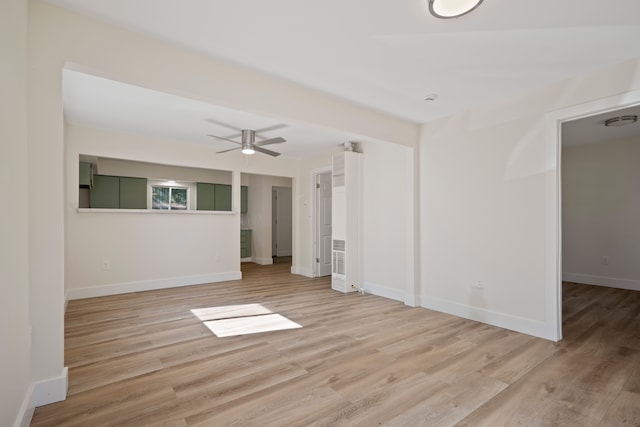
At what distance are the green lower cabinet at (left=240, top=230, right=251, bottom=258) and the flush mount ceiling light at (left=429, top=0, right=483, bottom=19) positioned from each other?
280 inches

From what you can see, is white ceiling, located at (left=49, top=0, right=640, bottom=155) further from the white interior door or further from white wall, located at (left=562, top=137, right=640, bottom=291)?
white wall, located at (left=562, top=137, right=640, bottom=291)

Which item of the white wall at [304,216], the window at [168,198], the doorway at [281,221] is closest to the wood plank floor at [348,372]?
the white wall at [304,216]

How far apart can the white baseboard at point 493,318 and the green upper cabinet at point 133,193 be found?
6.06m

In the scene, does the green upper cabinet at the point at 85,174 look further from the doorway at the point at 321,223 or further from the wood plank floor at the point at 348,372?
the doorway at the point at 321,223

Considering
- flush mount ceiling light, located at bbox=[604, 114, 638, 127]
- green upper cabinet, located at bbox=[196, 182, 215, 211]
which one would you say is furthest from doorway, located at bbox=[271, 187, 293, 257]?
flush mount ceiling light, located at bbox=[604, 114, 638, 127]

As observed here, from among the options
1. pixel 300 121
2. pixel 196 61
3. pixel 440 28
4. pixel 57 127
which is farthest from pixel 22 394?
pixel 440 28

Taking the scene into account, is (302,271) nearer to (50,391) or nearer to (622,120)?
(50,391)

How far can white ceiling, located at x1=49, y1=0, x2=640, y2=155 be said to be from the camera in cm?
190

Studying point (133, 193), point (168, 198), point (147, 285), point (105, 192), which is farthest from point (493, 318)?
point (168, 198)

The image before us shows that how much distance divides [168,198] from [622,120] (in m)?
8.60

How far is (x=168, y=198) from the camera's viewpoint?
769 cm

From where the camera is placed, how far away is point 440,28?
2.10 metres

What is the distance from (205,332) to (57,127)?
7.12 ft

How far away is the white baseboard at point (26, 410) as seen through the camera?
157 centimetres
